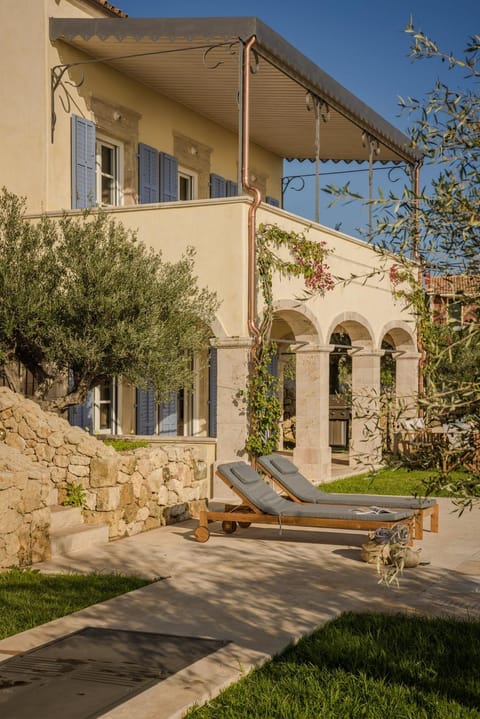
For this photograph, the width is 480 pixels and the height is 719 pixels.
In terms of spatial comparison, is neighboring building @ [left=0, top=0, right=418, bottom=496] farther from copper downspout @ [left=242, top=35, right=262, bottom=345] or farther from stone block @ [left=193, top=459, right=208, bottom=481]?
stone block @ [left=193, top=459, right=208, bottom=481]

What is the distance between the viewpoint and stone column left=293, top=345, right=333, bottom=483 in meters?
15.4

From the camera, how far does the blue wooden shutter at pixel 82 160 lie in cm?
1435

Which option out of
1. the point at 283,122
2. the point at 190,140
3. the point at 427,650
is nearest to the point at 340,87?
the point at 283,122

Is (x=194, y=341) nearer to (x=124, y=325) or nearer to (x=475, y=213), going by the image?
(x=124, y=325)

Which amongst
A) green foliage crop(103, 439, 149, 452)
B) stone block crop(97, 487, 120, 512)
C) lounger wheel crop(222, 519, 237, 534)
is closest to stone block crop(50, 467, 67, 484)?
stone block crop(97, 487, 120, 512)

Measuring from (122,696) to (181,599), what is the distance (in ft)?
7.44

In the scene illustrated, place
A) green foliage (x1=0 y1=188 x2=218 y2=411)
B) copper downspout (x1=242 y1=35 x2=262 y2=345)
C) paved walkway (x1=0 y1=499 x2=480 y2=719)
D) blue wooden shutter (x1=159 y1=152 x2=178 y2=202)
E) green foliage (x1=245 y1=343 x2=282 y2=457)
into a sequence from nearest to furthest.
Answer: paved walkway (x1=0 y1=499 x2=480 y2=719)
green foliage (x1=0 y1=188 x2=218 y2=411)
copper downspout (x1=242 y1=35 x2=262 y2=345)
green foliage (x1=245 y1=343 x2=282 y2=457)
blue wooden shutter (x1=159 y1=152 x2=178 y2=202)

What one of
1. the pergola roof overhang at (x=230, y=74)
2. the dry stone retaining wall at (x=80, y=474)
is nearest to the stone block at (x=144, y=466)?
the dry stone retaining wall at (x=80, y=474)

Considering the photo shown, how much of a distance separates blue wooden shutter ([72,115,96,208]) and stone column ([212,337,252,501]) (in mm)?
3258

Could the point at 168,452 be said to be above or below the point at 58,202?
below

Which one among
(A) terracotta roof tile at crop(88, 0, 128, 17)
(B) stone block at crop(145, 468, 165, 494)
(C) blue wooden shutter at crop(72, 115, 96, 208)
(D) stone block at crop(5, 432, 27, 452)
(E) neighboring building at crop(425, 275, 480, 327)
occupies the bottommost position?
(B) stone block at crop(145, 468, 165, 494)

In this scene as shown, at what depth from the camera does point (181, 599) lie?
24.3 ft

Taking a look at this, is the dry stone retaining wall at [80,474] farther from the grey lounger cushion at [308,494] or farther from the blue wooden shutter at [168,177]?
the blue wooden shutter at [168,177]

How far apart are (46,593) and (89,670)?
201 centimetres
